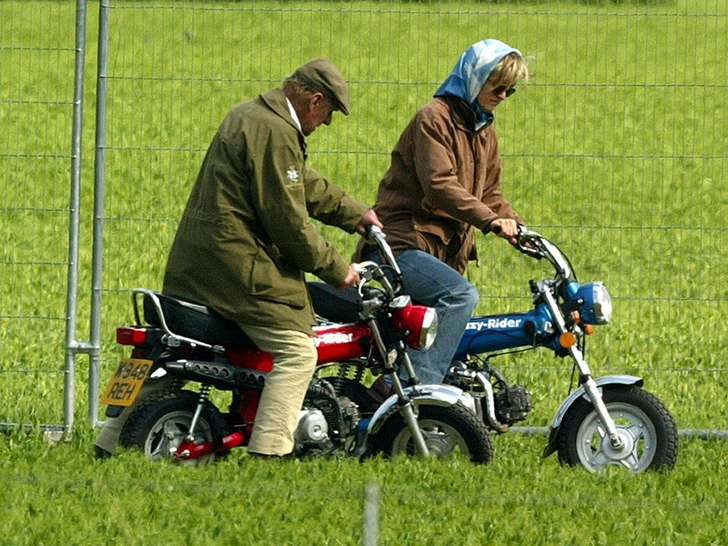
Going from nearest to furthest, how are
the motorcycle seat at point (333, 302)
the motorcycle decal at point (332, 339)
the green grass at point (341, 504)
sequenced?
the green grass at point (341, 504), the motorcycle decal at point (332, 339), the motorcycle seat at point (333, 302)

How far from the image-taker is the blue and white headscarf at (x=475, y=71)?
7465 mm

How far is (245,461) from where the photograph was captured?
7070 millimetres

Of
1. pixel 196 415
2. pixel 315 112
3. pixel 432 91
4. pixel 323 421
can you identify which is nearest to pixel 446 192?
pixel 315 112

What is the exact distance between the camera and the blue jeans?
24.4ft

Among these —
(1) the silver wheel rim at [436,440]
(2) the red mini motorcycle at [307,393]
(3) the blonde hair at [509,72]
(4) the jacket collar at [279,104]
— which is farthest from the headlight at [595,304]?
(4) the jacket collar at [279,104]

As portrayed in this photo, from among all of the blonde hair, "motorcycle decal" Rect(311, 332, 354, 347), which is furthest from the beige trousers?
the blonde hair

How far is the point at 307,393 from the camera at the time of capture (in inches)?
291

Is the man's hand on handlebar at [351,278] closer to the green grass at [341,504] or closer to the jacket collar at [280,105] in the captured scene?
the jacket collar at [280,105]

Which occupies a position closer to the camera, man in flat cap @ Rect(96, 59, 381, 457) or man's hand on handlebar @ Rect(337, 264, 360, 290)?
man in flat cap @ Rect(96, 59, 381, 457)

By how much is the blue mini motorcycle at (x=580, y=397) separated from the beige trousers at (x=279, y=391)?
0.98 metres

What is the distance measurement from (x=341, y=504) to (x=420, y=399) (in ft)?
3.38

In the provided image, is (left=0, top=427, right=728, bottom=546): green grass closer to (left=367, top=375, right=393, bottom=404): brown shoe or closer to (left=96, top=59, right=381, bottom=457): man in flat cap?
(left=96, top=59, right=381, bottom=457): man in flat cap

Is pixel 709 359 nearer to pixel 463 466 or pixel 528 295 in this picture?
pixel 528 295

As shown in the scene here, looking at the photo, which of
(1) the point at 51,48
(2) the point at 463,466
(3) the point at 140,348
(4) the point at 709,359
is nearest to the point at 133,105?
(1) the point at 51,48
